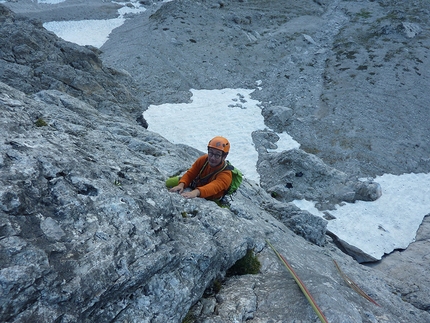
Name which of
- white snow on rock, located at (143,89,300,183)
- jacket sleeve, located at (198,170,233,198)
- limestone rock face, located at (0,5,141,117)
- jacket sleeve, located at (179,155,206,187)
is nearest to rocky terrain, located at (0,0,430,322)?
limestone rock face, located at (0,5,141,117)

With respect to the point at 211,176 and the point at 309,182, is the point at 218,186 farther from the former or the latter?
the point at 309,182

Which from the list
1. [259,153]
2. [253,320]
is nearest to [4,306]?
[253,320]

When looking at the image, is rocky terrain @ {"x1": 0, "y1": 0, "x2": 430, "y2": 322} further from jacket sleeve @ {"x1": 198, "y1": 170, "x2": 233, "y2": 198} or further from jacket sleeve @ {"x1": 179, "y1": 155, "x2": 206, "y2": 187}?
jacket sleeve @ {"x1": 179, "y1": 155, "x2": 206, "y2": 187}

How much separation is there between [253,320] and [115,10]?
2328 inches

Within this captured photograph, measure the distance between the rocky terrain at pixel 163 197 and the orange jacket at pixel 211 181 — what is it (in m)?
0.35

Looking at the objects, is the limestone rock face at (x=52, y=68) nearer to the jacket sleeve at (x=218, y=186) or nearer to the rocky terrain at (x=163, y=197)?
the rocky terrain at (x=163, y=197)

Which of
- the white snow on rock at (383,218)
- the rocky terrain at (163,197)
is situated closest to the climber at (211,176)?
the rocky terrain at (163,197)

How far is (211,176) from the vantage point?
25.2 feet

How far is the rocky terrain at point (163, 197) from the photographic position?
13.9 feet

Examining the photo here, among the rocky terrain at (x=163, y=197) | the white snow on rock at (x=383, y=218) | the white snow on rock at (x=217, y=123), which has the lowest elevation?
the white snow on rock at (x=383, y=218)

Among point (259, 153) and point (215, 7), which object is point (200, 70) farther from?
point (215, 7)

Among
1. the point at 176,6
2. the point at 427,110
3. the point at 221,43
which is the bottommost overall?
the point at 427,110

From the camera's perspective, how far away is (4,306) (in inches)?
132

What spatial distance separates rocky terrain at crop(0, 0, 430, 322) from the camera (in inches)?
166
